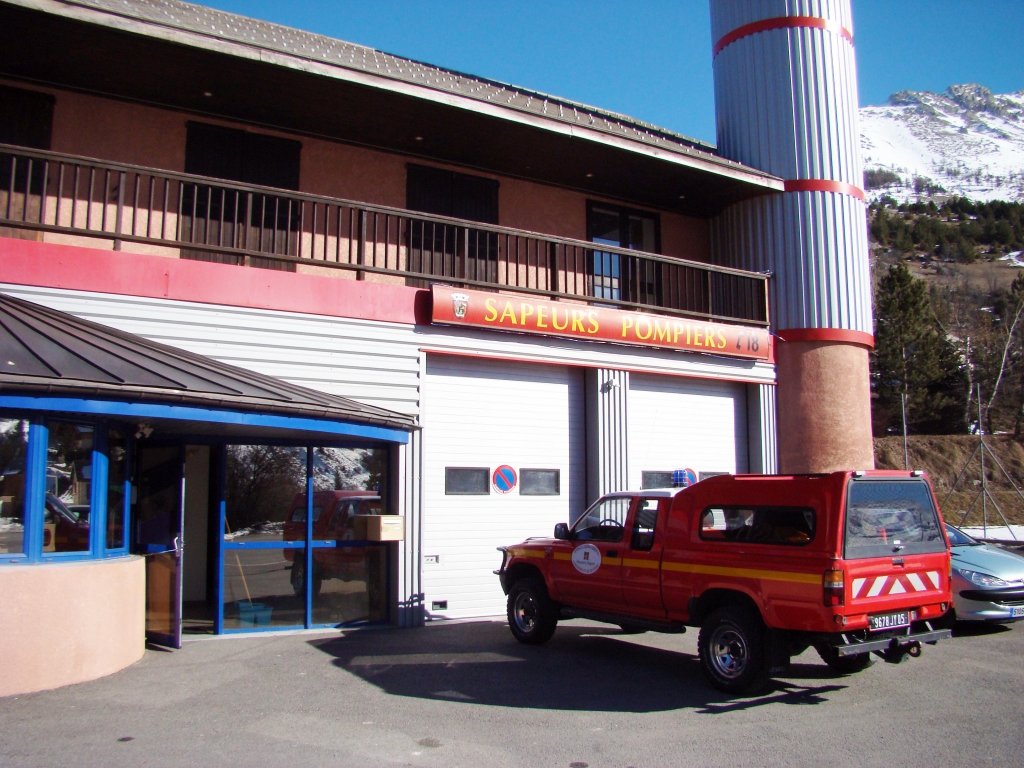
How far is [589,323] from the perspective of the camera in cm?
1306

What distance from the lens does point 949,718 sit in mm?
6863

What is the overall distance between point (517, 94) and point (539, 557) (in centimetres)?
877

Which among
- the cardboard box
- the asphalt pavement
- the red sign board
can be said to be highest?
the red sign board

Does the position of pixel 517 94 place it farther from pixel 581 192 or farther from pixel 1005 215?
pixel 1005 215

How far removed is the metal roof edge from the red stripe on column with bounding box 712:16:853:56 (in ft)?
8.57

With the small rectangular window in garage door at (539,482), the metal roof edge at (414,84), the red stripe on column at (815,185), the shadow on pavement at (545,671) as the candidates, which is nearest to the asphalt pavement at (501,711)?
the shadow on pavement at (545,671)

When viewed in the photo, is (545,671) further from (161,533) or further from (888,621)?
(161,533)

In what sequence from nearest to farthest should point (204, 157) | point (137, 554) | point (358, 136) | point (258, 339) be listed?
point (137, 554), point (258, 339), point (204, 157), point (358, 136)

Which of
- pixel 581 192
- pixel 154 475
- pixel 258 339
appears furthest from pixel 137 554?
pixel 581 192

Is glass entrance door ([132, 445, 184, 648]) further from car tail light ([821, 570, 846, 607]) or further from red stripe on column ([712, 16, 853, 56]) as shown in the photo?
red stripe on column ([712, 16, 853, 56])

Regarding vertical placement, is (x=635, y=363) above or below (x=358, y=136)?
below

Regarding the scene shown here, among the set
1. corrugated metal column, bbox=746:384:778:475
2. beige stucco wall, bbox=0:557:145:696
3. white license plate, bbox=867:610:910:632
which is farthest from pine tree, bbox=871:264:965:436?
beige stucco wall, bbox=0:557:145:696

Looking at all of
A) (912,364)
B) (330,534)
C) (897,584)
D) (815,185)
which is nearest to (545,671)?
(897,584)

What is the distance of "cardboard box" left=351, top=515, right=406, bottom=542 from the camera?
10.7 meters
